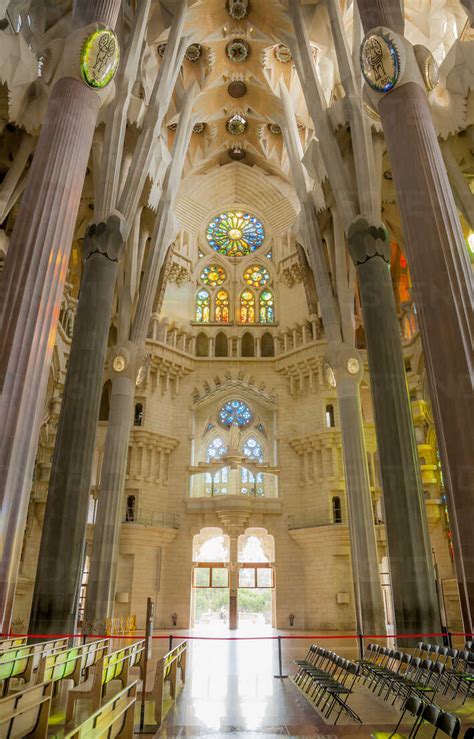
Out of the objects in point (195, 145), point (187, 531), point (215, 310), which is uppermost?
point (195, 145)

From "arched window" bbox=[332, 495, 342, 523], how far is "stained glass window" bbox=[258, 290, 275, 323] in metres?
11.8

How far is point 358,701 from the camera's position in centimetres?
675

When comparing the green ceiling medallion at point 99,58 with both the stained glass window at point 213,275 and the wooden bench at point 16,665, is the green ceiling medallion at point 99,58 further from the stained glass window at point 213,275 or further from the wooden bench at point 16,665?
the stained glass window at point 213,275

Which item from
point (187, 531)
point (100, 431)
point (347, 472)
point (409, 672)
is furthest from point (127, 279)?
point (409, 672)

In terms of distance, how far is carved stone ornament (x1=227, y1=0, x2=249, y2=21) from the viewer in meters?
23.8

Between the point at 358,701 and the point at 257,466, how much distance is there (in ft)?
66.2

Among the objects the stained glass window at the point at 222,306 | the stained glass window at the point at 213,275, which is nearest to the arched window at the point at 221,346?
the stained glass window at the point at 222,306

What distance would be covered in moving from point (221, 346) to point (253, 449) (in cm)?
664

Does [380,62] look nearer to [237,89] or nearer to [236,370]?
[236,370]

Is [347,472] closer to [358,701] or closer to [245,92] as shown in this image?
[358,701]

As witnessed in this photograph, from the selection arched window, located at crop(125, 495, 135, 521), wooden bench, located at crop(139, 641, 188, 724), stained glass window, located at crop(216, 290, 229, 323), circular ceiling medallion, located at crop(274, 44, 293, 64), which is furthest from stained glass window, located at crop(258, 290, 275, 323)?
wooden bench, located at crop(139, 641, 188, 724)

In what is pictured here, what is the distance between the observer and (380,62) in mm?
10461

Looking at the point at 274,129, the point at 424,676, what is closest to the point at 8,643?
the point at 424,676

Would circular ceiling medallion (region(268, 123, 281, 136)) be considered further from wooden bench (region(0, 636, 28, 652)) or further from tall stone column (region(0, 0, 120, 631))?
wooden bench (region(0, 636, 28, 652))
